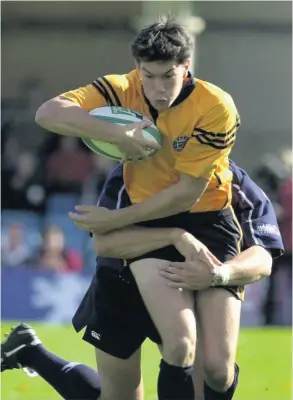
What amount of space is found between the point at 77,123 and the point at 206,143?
0.63m

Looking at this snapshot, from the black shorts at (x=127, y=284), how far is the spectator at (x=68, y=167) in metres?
8.62

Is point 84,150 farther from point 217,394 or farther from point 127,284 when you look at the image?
point 217,394

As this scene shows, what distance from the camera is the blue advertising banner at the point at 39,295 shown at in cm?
1091

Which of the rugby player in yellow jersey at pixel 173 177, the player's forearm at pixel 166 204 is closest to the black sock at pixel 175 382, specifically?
the rugby player in yellow jersey at pixel 173 177

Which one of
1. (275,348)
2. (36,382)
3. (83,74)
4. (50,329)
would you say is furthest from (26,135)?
(36,382)

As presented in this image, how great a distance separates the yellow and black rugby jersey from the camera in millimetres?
5195

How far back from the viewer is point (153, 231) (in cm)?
539

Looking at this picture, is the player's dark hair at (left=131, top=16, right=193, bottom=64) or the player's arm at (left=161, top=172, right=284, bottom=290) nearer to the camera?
the player's dark hair at (left=131, top=16, right=193, bottom=64)

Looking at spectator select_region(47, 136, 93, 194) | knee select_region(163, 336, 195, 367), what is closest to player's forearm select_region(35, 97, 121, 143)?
knee select_region(163, 336, 195, 367)

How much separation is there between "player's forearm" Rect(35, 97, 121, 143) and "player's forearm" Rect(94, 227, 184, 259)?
543mm

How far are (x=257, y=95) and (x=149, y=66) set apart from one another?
545 inches

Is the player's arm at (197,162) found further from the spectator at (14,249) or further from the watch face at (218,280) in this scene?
the spectator at (14,249)

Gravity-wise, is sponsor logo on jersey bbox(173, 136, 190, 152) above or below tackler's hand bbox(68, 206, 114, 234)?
above

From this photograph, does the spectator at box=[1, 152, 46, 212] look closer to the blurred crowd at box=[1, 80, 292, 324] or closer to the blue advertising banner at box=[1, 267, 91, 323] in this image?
the blurred crowd at box=[1, 80, 292, 324]
